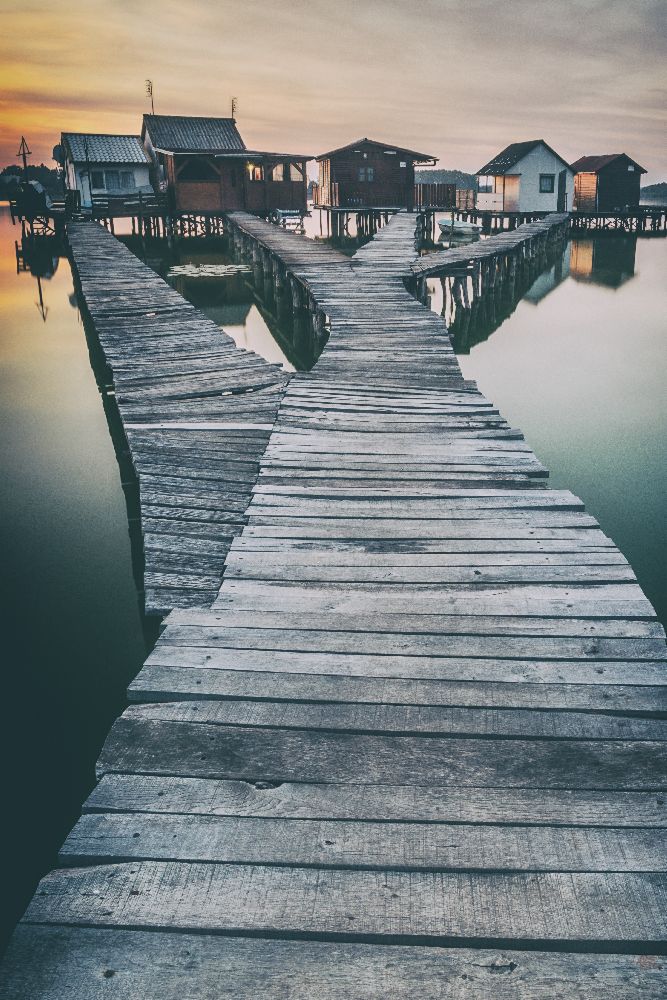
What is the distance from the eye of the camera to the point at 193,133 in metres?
40.8

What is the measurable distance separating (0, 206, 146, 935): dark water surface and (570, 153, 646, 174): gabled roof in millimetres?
47785

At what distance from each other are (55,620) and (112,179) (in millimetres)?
42296

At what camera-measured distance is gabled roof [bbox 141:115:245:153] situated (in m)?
39.8

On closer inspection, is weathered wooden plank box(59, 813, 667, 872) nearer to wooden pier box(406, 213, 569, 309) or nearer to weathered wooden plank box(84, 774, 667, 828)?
weathered wooden plank box(84, 774, 667, 828)

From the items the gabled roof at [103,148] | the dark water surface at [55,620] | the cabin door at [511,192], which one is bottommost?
the dark water surface at [55,620]

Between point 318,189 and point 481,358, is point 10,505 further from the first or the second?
point 318,189

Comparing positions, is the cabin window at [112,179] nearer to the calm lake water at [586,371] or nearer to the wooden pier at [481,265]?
the calm lake water at [586,371]

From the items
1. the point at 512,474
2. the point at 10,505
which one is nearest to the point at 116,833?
the point at 512,474

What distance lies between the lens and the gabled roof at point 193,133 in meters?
39.8

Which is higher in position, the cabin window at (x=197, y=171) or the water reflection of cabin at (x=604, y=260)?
the cabin window at (x=197, y=171)

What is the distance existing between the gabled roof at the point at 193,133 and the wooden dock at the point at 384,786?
132 feet

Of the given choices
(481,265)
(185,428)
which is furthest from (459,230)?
(185,428)

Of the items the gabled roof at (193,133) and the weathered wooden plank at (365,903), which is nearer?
the weathered wooden plank at (365,903)

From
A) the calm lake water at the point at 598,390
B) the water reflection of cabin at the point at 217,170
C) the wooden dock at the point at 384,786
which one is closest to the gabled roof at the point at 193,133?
the water reflection of cabin at the point at 217,170
